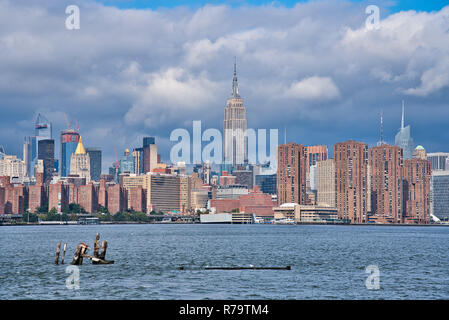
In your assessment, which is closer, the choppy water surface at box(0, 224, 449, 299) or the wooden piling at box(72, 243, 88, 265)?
the choppy water surface at box(0, 224, 449, 299)

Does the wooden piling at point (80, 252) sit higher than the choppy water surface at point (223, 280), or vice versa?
the wooden piling at point (80, 252)

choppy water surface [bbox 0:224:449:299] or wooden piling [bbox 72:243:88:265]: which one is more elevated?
wooden piling [bbox 72:243:88:265]

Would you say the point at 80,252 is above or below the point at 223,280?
above

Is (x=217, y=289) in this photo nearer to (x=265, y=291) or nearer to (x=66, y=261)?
(x=265, y=291)

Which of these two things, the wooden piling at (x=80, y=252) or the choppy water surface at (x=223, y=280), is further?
the wooden piling at (x=80, y=252)

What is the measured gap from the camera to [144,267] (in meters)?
76.8

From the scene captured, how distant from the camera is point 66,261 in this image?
8644 cm

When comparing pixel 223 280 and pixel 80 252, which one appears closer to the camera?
pixel 223 280
